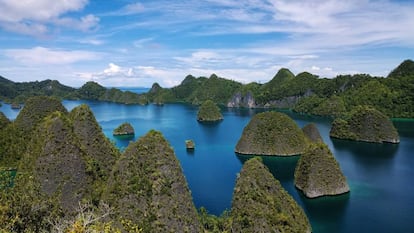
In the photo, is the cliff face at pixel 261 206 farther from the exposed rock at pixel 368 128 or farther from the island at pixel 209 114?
the island at pixel 209 114

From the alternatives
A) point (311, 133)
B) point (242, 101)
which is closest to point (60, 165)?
point (311, 133)

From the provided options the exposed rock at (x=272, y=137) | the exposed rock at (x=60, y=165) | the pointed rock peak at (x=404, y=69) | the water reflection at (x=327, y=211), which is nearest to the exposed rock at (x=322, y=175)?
the water reflection at (x=327, y=211)

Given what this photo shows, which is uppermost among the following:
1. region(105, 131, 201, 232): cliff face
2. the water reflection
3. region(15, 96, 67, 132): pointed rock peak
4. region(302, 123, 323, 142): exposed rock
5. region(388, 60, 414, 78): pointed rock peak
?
region(388, 60, 414, 78): pointed rock peak

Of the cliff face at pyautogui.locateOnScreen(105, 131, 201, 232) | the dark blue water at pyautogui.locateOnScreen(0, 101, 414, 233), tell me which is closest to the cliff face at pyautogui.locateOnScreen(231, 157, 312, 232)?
the cliff face at pyautogui.locateOnScreen(105, 131, 201, 232)

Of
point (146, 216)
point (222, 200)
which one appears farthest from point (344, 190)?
point (146, 216)

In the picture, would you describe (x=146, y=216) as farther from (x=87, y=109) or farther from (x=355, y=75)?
(x=355, y=75)

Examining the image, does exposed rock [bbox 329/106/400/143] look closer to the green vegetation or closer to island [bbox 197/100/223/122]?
the green vegetation

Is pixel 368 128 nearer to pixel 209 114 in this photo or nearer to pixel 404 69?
pixel 209 114
